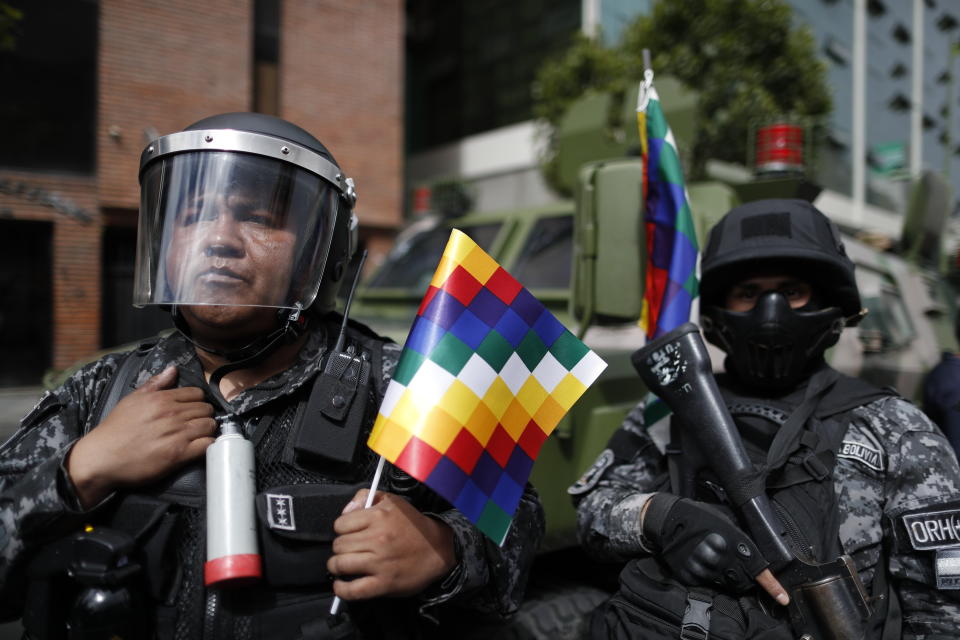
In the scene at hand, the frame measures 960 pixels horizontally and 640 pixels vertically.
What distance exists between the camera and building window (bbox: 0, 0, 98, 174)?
8867 millimetres

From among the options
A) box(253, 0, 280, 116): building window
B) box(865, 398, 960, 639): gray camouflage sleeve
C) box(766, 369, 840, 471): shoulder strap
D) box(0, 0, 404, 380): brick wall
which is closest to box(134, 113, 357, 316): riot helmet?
box(766, 369, 840, 471): shoulder strap

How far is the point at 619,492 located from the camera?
5.84ft

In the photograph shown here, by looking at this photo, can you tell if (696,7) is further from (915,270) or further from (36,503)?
(36,503)

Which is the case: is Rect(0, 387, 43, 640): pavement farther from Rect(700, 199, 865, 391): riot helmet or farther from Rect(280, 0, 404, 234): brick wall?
Rect(280, 0, 404, 234): brick wall

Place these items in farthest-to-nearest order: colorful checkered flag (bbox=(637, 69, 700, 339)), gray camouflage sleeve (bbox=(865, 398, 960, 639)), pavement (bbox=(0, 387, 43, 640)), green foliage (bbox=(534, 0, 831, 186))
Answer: green foliage (bbox=(534, 0, 831, 186))
pavement (bbox=(0, 387, 43, 640))
colorful checkered flag (bbox=(637, 69, 700, 339))
gray camouflage sleeve (bbox=(865, 398, 960, 639))

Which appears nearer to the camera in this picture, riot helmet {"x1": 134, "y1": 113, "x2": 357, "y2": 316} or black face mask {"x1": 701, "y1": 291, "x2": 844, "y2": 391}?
riot helmet {"x1": 134, "y1": 113, "x2": 357, "y2": 316}

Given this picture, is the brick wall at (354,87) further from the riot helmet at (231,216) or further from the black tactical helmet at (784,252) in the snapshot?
the riot helmet at (231,216)

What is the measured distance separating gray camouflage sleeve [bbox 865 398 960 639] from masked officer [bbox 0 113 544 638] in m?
0.76

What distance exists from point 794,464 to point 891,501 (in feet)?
0.68

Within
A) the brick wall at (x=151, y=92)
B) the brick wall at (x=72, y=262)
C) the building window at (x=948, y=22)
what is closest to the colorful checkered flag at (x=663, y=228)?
the brick wall at (x=151, y=92)

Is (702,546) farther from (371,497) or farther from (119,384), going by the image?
(119,384)

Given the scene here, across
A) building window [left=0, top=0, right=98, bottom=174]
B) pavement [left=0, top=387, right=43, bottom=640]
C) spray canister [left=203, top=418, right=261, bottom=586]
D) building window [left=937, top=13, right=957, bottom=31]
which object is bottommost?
pavement [left=0, top=387, right=43, bottom=640]

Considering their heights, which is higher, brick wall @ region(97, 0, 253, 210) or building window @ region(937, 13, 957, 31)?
building window @ region(937, 13, 957, 31)

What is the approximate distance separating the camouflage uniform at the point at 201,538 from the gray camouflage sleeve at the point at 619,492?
0.24 meters
